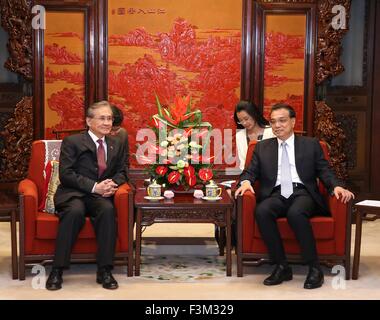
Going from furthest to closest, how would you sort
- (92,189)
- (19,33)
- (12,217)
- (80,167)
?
(19,33) → (80,167) → (92,189) → (12,217)

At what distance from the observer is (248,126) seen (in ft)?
17.2

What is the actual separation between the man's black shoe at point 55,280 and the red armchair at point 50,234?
193 mm

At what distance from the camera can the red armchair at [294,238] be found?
4.27m

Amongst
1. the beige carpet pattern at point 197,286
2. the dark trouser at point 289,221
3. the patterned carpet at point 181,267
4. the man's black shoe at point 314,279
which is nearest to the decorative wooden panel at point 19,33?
the beige carpet pattern at point 197,286

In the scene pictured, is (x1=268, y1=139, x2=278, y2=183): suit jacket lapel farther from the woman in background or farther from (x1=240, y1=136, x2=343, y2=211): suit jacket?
the woman in background

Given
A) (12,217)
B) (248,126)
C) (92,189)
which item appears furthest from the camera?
(248,126)

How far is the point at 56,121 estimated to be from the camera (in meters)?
6.47

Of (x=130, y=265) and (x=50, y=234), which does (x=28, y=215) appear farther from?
(x=130, y=265)

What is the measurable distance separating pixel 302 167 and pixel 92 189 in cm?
136

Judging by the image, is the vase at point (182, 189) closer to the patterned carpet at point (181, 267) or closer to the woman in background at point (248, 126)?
the patterned carpet at point (181, 267)

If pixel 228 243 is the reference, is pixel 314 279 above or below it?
below

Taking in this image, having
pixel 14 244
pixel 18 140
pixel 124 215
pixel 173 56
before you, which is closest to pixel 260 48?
pixel 173 56

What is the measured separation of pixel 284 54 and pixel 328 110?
2.23 feet

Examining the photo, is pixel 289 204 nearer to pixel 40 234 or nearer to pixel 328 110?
pixel 40 234
